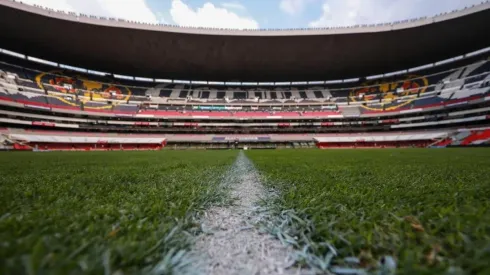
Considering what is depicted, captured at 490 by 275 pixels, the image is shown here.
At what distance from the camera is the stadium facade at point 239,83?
A: 22.8 m

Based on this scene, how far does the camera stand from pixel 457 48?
85.3ft

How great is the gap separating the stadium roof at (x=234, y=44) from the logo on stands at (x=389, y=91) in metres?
2.39

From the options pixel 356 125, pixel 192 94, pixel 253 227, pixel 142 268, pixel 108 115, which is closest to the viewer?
pixel 142 268

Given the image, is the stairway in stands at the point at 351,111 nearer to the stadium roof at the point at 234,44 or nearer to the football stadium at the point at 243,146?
the football stadium at the point at 243,146

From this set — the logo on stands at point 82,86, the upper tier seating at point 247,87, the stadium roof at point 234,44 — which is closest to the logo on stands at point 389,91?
the upper tier seating at point 247,87

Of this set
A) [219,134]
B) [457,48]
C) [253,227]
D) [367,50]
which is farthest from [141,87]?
[457,48]

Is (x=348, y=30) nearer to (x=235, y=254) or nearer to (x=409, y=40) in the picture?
(x=409, y=40)

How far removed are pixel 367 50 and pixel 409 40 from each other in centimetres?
402

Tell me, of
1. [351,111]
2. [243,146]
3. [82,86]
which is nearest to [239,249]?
[243,146]

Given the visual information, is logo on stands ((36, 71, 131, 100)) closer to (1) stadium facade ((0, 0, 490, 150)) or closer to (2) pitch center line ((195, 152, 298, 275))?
(1) stadium facade ((0, 0, 490, 150))

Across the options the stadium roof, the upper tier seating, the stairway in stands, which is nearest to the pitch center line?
the stadium roof

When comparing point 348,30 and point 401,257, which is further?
point 348,30

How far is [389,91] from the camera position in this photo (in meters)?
33.4

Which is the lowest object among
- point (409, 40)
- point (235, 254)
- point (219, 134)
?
point (235, 254)
